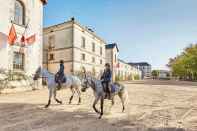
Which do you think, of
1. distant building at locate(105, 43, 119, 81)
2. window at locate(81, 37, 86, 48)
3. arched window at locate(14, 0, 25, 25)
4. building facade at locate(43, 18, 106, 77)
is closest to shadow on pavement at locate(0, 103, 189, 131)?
arched window at locate(14, 0, 25, 25)

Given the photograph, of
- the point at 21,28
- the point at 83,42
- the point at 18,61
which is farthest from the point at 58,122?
the point at 83,42

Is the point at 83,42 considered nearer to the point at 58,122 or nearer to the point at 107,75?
the point at 107,75

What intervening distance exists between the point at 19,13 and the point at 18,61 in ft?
14.9

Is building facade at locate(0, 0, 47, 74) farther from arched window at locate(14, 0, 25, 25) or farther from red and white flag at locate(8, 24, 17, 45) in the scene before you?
red and white flag at locate(8, 24, 17, 45)

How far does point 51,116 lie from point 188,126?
5181mm

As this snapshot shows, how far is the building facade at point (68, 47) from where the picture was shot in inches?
1261

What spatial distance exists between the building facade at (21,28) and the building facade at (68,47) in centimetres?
981

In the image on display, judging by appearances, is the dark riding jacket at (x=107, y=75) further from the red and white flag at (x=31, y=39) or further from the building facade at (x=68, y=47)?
the building facade at (x=68, y=47)

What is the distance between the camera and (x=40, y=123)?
7.29 meters

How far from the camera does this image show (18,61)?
1900 cm

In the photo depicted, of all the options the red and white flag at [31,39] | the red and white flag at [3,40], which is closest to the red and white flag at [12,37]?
the red and white flag at [3,40]

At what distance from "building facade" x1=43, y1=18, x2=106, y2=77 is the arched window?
1253cm

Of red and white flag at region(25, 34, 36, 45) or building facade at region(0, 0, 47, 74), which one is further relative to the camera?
red and white flag at region(25, 34, 36, 45)

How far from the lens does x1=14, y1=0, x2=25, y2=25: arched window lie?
1894 centimetres
